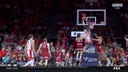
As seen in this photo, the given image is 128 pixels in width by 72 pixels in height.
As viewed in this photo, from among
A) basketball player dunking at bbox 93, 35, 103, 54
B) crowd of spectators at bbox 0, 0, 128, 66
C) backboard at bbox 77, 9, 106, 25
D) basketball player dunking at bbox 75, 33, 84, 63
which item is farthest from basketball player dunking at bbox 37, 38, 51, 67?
backboard at bbox 77, 9, 106, 25

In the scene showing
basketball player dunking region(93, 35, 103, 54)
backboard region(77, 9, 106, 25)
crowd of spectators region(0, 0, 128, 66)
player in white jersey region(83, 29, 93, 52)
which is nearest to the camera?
player in white jersey region(83, 29, 93, 52)

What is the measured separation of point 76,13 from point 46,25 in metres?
1.64

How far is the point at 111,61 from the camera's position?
19.6m

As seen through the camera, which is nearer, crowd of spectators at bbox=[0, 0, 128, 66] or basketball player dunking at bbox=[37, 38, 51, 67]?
basketball player dunking at bbox=[37, 38, 51, 67]

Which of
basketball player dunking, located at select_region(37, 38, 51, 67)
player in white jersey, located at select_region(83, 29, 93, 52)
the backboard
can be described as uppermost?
the backboard

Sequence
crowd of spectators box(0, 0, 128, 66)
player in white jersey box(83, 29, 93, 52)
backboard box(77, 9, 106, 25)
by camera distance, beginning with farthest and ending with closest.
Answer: backboard box(77, 9, 106, 25), crowd of spectators box(0, 0, 128, 66), player in white jersey box(83, 29, 93, 52)

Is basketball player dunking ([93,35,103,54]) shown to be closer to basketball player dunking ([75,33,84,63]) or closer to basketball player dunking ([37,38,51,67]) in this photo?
basketball player dunking ([75,33,84,63])

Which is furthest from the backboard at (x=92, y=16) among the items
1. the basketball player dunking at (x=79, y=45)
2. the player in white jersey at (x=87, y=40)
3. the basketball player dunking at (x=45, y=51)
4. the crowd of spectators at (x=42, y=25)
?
the basketball player dunking at (x=45, y=51)

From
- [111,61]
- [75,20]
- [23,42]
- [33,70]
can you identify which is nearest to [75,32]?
[75,20]

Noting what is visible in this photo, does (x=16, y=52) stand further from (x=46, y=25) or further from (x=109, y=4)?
(x=109, y=4)

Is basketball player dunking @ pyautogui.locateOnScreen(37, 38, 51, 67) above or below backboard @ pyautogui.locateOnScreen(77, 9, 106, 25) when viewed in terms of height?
below

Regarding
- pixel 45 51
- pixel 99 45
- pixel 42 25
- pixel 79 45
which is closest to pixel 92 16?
pixel 42 25

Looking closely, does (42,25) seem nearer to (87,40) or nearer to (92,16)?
(92,16)

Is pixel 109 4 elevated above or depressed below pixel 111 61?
above
